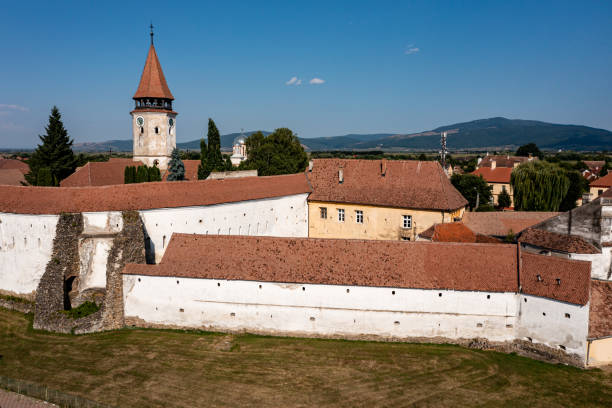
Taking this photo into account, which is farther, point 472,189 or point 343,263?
point 472,189

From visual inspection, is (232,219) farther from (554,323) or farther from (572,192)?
(572,192)

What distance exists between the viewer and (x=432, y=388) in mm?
20750

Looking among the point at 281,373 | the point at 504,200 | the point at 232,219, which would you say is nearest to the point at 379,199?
the point at 232,219

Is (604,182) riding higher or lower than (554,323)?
higher

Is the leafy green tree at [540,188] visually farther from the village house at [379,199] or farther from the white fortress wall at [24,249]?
the white fortress wall at [24,249]

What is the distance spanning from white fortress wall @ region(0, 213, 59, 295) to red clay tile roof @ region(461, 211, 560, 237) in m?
34.0

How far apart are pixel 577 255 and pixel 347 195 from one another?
2177 centimetres

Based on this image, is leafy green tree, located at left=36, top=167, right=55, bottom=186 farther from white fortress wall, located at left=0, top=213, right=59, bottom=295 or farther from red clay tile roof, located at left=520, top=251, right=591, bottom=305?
red clay tile roof, located at left=520, top=251, right=591, bottom=305

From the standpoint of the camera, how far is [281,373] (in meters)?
22.1

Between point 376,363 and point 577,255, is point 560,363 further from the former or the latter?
point 376,363

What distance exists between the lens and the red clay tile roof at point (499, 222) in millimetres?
41156

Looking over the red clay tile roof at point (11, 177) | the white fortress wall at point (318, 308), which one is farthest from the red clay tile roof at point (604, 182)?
the red clay tile roof at point (11, 177)

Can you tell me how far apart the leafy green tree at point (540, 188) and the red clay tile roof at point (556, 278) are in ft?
114

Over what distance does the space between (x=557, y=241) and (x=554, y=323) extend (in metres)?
6.50
